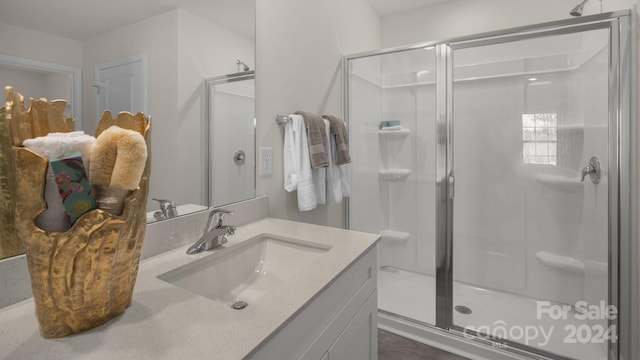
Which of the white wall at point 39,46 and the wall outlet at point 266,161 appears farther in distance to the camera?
the wall outlet at point 266,161

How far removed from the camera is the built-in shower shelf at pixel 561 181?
1.98m

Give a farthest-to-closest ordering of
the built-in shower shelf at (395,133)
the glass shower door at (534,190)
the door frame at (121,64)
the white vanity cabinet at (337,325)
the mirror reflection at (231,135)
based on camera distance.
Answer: the built-in shower shelf at (395,133) → the glass shower door at (534,190) → the mirror reflection at (231,135) → the door frame at (121,64) → the white vanity cabinet at (337,325)

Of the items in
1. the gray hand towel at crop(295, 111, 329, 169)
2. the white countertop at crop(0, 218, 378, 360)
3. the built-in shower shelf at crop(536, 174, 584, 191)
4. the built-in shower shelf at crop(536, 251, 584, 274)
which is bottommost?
A: the built-in shower shelf at crop(536, 251, 584, 274)

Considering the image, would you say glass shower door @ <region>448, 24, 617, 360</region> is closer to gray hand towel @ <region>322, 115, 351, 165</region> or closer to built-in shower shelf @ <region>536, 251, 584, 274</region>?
built-in shower shelf @ <region>536, 251, 584, 274</region>

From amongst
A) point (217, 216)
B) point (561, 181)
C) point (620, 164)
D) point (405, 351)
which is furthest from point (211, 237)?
point (561, 181)

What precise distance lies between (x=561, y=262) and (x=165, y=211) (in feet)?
8.04

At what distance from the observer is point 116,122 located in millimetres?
671

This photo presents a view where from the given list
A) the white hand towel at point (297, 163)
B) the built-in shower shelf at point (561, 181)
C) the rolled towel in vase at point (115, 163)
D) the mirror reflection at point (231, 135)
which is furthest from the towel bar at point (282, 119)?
the built-in shower shelf at point (561, 181)

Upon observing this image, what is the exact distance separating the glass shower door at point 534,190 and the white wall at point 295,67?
31.3 inches

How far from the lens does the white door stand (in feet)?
2.85

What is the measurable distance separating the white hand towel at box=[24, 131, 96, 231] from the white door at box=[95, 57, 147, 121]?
1.30ft

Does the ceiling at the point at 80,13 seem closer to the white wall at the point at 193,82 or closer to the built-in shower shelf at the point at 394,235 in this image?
the white wall at the point at 193,82

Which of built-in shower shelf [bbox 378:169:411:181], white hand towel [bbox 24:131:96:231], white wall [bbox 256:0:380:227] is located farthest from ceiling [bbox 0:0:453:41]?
built-in shower shelf [bbox 378:169:411:181]

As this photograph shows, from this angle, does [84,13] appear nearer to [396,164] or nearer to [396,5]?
[396,164]
